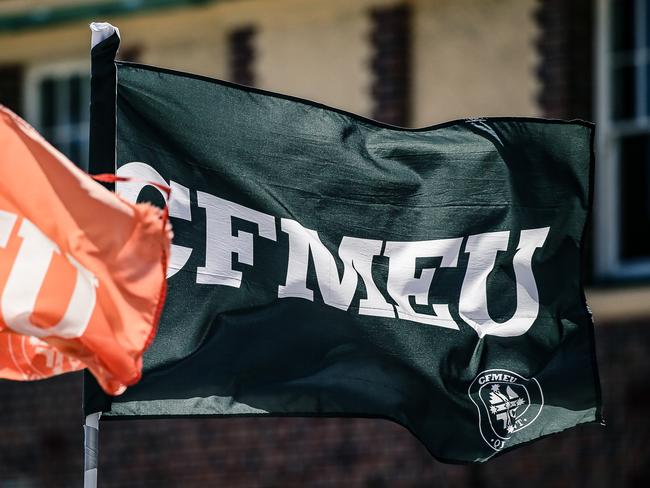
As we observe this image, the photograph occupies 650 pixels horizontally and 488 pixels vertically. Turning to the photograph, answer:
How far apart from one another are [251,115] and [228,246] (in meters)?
0.56

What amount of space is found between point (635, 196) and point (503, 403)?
436cm

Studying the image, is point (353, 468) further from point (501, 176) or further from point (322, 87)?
point (501, 176)

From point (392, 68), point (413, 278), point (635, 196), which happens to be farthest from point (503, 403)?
point (392, 68)

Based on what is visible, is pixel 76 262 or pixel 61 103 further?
pixel 61 103

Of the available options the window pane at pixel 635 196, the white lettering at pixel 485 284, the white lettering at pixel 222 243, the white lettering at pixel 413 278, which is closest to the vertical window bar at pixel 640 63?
the window pane at pixel 635 196

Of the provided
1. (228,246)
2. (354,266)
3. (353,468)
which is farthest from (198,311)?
(353,468)

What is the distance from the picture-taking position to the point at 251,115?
271 inches

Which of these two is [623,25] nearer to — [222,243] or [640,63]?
[640,63]

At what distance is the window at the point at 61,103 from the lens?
12.9m

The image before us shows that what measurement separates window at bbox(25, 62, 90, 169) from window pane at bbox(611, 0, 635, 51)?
4022mm

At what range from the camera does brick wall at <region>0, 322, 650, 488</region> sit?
1057cm

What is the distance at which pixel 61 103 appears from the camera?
42.8ft

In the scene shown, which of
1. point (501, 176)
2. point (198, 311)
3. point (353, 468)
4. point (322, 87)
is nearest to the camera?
point (198, 311)

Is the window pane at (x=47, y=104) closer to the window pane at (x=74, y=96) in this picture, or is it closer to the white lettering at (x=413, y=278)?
the window pane at (x=74, y=96)
